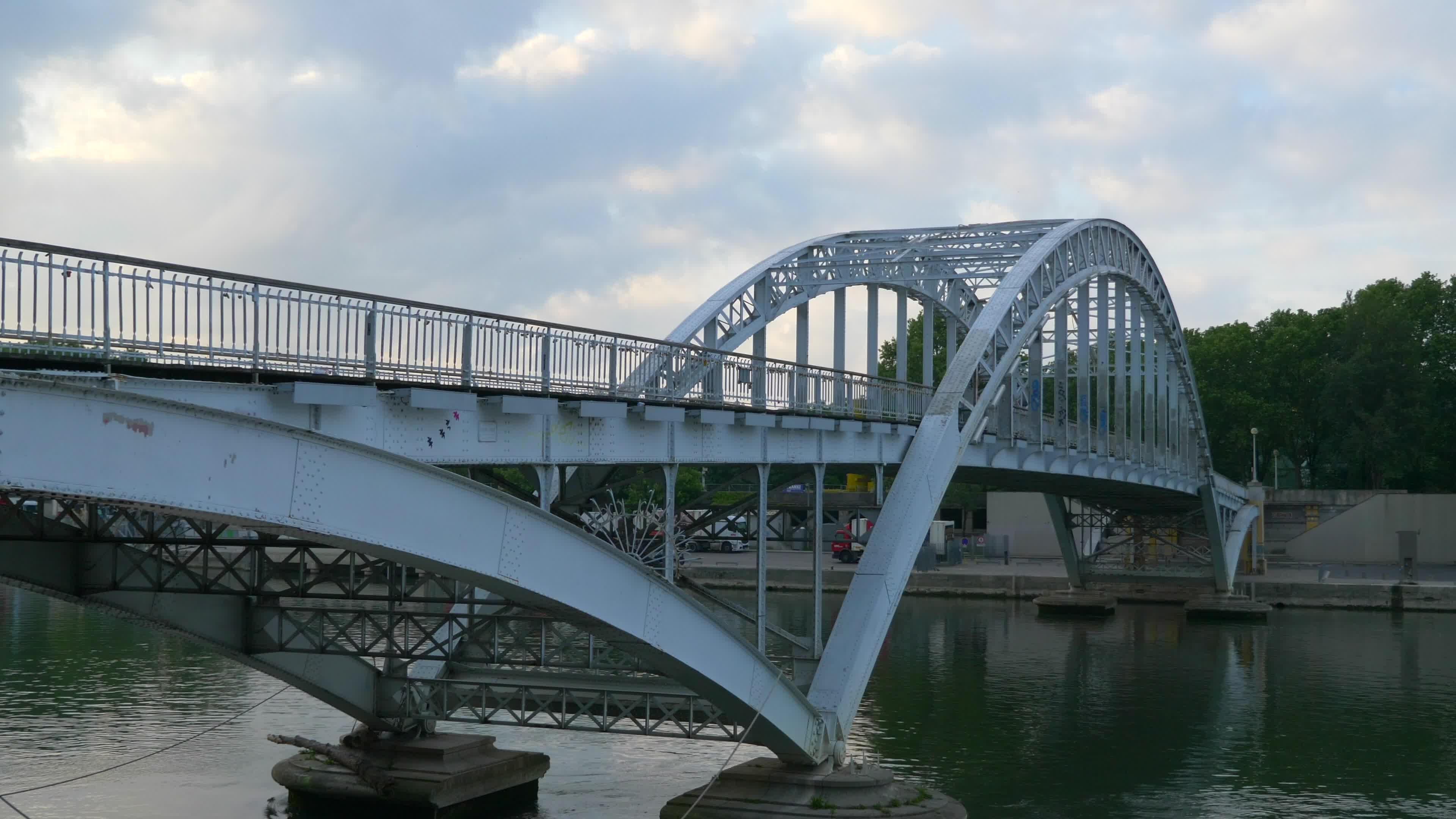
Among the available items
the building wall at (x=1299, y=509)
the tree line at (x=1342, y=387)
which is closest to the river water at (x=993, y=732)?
the building wall at (x=1299, y=509)

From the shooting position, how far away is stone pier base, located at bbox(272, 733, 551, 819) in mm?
20484

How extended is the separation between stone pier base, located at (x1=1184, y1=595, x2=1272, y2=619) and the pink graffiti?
4959 centimetres

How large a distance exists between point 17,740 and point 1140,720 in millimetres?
21872

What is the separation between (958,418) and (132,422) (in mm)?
19025

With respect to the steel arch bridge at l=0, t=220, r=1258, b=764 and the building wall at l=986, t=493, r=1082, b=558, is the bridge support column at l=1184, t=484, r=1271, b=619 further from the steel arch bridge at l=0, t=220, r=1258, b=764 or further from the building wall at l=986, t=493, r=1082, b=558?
the steel arch bridge at l=0, t=220, r=1258, b=764

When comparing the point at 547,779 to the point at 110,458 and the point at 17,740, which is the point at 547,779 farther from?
the point at 110,458

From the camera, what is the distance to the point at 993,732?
29.3 meters

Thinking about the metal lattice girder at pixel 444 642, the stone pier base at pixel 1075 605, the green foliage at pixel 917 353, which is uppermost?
the green foliage at pixel 917 353

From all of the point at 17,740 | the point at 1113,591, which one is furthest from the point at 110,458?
the point at 1113,591

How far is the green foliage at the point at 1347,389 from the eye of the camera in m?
78.6

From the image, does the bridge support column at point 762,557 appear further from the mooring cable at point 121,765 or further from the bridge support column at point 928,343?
the bridge support column at point 928,343

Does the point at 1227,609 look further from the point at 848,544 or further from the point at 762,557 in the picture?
the point at 762,557

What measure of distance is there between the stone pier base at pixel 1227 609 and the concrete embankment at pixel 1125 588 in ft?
6.44

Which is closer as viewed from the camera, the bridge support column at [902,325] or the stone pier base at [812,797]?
the stone pier base at [812,797]
